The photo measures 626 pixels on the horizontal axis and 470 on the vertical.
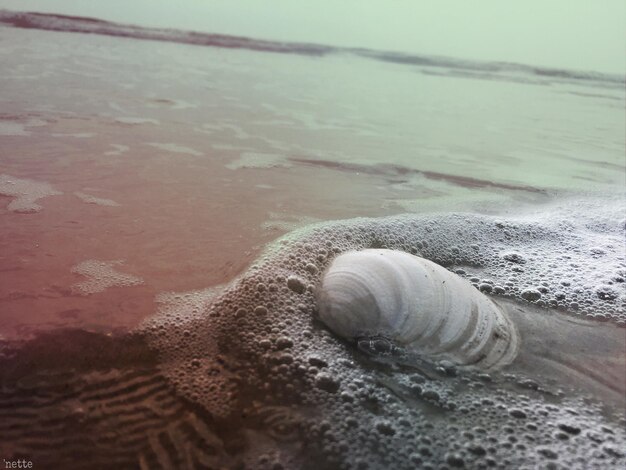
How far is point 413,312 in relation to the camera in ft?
4.70

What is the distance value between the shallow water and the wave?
4341mm

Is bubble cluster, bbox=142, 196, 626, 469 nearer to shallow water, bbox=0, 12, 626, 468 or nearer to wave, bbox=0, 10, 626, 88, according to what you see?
shallow water, bbox=0, 12, 626, 468

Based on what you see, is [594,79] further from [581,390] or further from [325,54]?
[581,390]

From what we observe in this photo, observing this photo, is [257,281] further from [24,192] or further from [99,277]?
[24,192]

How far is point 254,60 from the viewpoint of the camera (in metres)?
7.62

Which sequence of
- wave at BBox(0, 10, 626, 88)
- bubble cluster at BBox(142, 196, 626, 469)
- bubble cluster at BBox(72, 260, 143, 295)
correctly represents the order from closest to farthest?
bubble cluster at BBox(142, 196, 626, 469), bubble cluster at BBox(72, 260, 143, 295), wave at BBox(0, 10, 626, 88)

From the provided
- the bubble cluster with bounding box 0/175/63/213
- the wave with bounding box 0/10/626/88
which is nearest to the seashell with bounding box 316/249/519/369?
the bubble cluster with bounding box 0/175/63/213

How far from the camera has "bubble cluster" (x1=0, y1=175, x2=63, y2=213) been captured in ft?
6.71

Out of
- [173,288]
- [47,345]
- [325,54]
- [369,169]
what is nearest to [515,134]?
[369,169]

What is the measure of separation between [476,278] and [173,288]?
1.05 meters

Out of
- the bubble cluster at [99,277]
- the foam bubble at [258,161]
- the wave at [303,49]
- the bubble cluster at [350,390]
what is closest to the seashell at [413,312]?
the bubble cluster at [350,390]

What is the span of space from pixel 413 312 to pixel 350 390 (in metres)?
0.28

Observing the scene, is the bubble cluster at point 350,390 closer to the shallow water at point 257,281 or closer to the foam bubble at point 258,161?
the shallow water at point 257,281

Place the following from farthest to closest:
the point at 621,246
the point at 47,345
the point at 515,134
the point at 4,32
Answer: the point at 4,32
the point at 515,134
the point at 621,246
the point at 47,345
